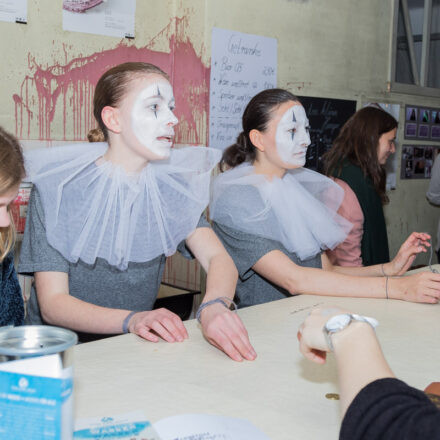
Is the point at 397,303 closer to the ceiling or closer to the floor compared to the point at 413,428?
closer to the floor

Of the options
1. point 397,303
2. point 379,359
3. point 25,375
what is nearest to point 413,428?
point 379,359

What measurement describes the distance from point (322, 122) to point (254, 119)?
1496 mm

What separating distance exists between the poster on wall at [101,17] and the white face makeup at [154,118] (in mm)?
885

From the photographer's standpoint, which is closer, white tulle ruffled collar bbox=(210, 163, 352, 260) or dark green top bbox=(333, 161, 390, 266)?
white tulle ruffled collar bbox=(210, 163, 352, 260)

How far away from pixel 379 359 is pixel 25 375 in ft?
1.45

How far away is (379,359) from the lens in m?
0.76

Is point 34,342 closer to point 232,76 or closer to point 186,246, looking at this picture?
point 186,246

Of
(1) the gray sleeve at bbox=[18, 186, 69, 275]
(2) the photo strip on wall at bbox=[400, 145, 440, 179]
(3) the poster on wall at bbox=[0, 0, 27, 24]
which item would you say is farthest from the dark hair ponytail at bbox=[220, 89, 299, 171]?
(2) the photo strip on wall at bbox=[400, 145, 440, 179]

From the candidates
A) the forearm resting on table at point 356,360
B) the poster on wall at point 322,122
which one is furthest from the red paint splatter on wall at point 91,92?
the forearm resting on table at point 356,360

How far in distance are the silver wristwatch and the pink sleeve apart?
154cm

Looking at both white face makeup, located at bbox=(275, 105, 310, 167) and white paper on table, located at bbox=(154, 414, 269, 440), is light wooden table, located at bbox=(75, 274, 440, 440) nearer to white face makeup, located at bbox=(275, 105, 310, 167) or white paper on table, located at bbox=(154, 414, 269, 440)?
white paper on table, located at bbox=(154, 414, 269, 440)

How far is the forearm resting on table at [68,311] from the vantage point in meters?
1.35

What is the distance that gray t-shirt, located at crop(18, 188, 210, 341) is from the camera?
1404mm

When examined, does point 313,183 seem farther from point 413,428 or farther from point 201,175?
point 413,428
